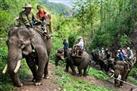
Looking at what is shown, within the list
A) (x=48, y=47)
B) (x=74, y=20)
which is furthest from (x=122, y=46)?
(x=48, y=47)

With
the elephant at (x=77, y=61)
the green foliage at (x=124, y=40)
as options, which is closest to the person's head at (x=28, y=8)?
the elephant at (x=77, y=61)

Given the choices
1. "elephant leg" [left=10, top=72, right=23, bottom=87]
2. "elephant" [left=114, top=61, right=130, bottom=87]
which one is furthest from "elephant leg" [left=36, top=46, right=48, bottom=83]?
"elephant" [left=114, top=61, right=130, bottom=87]

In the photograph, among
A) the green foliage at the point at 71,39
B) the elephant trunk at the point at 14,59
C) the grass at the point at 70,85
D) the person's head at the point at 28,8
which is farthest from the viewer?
the green foliage at the point at 71,39

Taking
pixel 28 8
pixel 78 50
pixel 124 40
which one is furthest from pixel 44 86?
pixel 124 40

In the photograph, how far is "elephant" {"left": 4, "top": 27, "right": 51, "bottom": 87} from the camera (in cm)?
1270

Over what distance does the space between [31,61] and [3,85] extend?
1487 mm

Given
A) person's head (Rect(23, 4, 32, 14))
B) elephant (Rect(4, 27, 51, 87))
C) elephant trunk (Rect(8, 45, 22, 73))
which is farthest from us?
person's head (Rect(23, 4, 32, 14))

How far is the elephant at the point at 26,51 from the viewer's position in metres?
12.7

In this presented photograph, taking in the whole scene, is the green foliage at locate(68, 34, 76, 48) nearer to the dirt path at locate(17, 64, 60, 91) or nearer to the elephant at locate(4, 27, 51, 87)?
the dirt path at locate(17, 64, 60, 91)

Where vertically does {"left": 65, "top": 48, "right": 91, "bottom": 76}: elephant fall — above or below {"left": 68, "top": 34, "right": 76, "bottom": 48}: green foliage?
above

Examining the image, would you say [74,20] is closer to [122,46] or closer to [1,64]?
[122,46]

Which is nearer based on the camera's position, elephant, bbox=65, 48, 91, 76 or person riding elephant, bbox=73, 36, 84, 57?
person riding elephant, bbox=73, 36, 84, 57

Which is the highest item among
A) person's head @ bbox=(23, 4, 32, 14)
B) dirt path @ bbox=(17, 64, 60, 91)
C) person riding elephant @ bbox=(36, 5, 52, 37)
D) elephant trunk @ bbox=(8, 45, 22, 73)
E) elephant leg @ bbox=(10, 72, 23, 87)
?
person's head @ bbox=(23, 4, 32, 14)

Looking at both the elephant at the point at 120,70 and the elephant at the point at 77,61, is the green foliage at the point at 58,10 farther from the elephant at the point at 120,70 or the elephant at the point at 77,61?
the elephant at the point at 77,61
